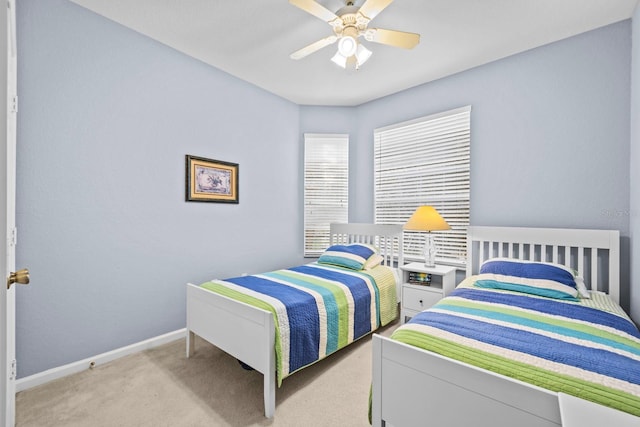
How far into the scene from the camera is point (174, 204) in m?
2.89

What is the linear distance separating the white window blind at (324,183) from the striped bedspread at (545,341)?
2441 mm

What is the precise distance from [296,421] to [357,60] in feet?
8.23

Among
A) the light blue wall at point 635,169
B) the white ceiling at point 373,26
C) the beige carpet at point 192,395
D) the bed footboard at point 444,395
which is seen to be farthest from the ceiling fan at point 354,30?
the beige carpet at point 192,395

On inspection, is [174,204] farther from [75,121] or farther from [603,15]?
[603,15]

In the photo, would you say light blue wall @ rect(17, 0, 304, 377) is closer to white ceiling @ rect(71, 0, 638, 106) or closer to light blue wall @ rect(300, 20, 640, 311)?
white ceiling @ rect(71, 0, 638, 106)

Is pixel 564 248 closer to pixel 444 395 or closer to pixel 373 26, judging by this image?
pixel 444 395

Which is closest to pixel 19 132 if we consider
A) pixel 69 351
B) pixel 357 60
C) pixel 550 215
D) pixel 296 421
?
pixel 69 351

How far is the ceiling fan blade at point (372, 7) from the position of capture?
183 cm

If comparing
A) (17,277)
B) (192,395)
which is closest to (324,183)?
(192,395)

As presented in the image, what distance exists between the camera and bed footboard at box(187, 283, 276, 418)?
→ 1.81 meters

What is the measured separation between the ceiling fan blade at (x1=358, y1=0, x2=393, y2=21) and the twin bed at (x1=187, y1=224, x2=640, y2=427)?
1.95 metres

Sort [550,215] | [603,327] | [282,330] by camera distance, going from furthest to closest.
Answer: [550,215], [282,330], [603,327]

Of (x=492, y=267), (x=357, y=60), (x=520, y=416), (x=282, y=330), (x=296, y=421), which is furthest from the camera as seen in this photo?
(x=492, y=267)

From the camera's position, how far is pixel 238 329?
6.61 feet
